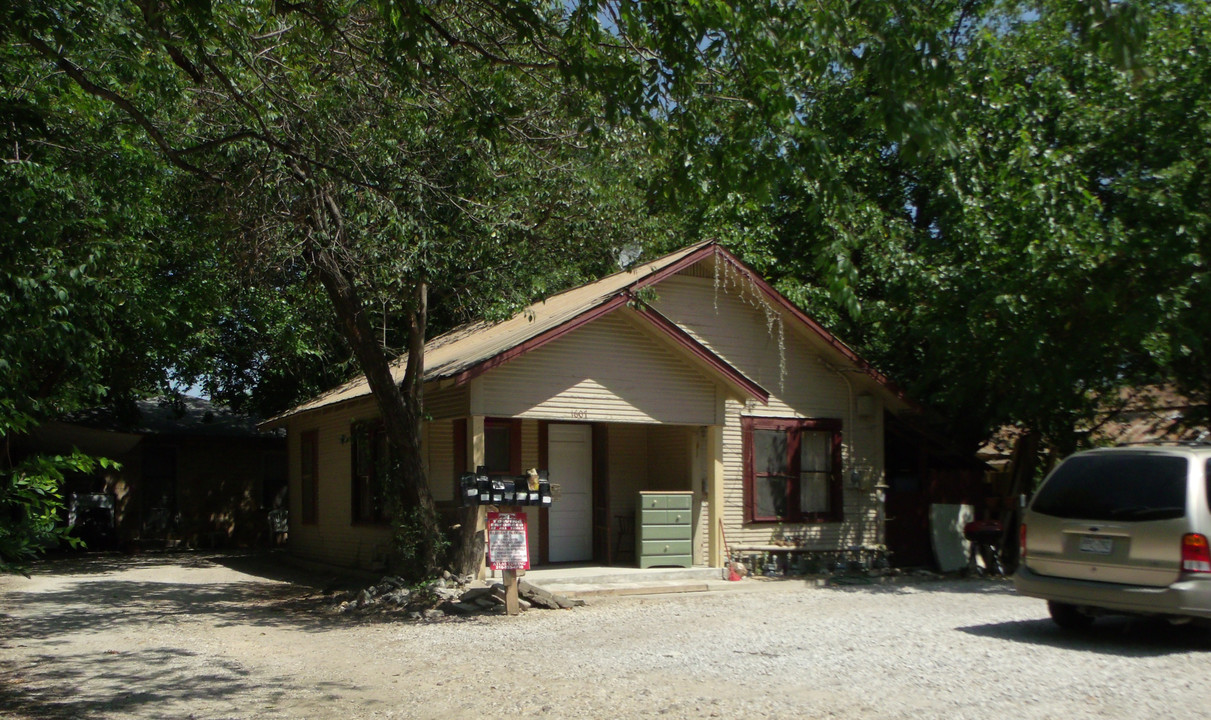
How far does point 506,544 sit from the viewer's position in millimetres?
12625

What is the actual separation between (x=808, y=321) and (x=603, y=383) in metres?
4.11

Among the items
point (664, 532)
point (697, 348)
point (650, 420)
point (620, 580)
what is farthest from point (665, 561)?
point (697, 348)

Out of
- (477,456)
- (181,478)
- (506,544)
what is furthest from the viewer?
(181,478)

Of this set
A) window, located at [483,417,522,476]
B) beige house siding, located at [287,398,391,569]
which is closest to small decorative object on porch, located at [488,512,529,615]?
window, located at [483,417,522,476]

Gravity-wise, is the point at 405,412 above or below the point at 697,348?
below

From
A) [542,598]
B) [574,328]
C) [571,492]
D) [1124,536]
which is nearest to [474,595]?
[542,598]

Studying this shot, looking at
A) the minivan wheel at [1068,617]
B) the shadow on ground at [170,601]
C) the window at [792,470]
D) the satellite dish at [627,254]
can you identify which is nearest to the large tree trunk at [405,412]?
the shadow on ground at [170,601]

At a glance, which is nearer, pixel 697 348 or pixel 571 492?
pixel 697 348

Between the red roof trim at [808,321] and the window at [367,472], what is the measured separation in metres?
5.98

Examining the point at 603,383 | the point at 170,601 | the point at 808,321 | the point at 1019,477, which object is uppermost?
the point at 808,321

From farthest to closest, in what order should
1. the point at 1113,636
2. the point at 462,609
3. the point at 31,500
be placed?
1. the point at 462,609
2. the point at 1113,636
3. the point at 31,500

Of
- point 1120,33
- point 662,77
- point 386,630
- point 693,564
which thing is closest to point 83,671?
point 386,630

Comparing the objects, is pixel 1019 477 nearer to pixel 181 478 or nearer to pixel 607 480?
pixel 607 480

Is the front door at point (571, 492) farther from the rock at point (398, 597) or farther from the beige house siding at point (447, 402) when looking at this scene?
the rock at point (398, 597)
